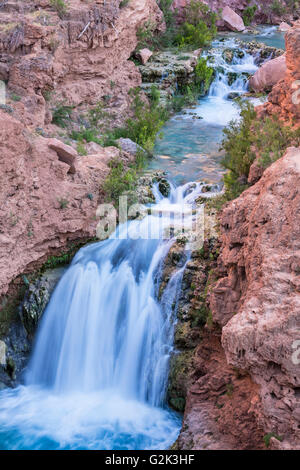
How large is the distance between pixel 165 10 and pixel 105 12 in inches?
230

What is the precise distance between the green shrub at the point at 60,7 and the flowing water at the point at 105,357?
5.47 metres

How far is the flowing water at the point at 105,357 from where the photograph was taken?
5.97 metres

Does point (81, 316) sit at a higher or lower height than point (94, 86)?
lower

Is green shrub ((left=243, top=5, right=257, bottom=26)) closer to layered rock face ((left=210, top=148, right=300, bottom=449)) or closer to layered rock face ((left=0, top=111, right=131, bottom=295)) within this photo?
layered rock face ((left=0, top=111, right=131, bottom=295))

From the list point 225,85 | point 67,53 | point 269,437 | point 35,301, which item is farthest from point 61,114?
point 269,437

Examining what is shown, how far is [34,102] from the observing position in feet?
30.6

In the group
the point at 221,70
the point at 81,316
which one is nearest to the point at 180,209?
the point at 81,316

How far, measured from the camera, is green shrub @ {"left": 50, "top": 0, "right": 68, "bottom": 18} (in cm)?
1048

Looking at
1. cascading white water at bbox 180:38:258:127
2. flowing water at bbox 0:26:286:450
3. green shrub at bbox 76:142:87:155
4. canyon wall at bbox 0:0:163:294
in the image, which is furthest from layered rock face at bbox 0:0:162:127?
flowing water at bbox 0:26:286:450

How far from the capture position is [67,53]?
35.1 feet

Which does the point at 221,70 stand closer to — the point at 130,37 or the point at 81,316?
the point at 130,37
